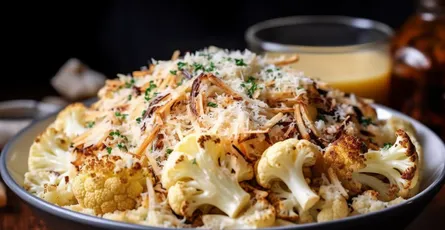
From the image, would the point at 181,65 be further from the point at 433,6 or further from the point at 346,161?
the point at 433,6

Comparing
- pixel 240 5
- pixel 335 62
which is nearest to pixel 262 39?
pixel 335 62

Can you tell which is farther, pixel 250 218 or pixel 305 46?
Result: pixel 305 46

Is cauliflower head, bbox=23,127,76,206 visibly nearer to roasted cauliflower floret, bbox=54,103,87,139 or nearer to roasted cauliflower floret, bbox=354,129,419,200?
roasted cauliflower floret, bbox=54,103,87,139

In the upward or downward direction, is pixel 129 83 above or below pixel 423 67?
above

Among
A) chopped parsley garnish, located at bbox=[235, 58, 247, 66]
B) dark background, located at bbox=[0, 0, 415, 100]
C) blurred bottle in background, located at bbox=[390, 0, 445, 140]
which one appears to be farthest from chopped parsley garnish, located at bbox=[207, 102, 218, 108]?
dark background, located at bbox=[0, 0, 415, 100]

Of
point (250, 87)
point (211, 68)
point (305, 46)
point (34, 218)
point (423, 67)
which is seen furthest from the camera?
point (305, 46)

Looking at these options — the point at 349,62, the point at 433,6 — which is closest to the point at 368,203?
the point at 349,62
